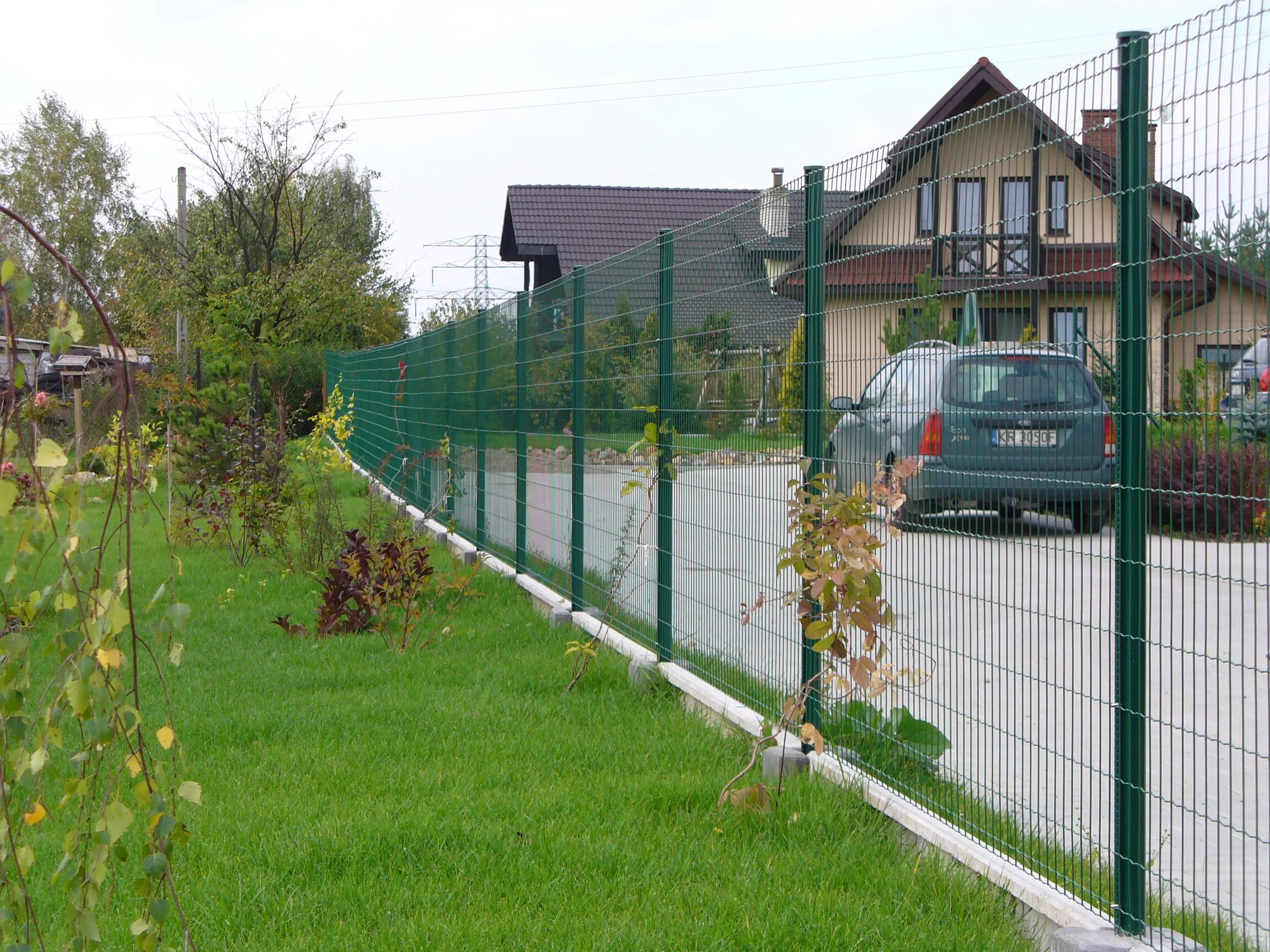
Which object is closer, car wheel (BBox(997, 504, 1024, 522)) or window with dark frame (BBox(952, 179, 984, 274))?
car wheel (BBox(997, 504, 1024, 522))

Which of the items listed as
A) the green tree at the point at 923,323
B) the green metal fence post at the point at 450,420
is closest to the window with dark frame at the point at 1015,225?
the green tree at the point at 923,323

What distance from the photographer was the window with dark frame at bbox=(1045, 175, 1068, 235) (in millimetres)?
3023

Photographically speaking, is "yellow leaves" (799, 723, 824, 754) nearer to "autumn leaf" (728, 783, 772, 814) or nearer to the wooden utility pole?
"autumn leaf" (728, 783, 772, 814)

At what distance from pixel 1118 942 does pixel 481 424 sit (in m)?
7.45

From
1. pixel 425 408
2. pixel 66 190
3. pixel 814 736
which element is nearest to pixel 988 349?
pixel 814 736

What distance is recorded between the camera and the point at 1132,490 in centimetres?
276

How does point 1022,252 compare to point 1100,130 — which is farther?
point 1022,252

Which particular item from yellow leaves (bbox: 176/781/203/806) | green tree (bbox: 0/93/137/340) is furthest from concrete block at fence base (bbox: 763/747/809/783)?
green tree (bbox: 0/93/137/340)

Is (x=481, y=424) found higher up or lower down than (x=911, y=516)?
higher up

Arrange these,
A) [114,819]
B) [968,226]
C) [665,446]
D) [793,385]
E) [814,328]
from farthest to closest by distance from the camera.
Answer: [665,446] → [793,385] → [814,328] → [968,226] → [114,819]

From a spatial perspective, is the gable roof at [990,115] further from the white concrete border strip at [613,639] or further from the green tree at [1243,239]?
the white concrete border strip at [613,639]

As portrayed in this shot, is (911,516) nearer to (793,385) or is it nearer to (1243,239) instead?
(793,385)

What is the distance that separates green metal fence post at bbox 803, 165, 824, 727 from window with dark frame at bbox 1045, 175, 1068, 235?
1.18m

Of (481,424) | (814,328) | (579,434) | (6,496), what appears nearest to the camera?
(6,496)
